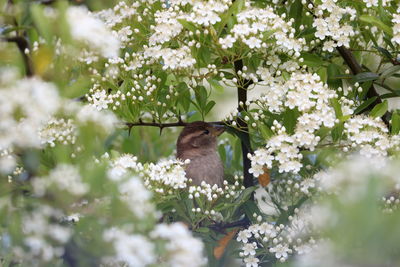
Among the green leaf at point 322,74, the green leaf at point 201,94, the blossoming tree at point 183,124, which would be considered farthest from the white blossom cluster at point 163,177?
the green leaf at point 322,74

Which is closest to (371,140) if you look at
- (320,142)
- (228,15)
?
(320,142)

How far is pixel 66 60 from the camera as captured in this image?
1.77m

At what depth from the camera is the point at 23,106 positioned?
1.60m

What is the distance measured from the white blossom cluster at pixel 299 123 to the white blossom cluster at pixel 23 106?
104 cm

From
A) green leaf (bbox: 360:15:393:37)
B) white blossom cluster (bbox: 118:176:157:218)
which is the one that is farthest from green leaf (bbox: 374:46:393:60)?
white blossom cluster (bbox: 118:176:157:218)

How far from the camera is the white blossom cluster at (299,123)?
2447 mm

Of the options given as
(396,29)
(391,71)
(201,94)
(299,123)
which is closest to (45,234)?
(299,123)

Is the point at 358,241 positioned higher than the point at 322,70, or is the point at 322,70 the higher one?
the point at 322,70

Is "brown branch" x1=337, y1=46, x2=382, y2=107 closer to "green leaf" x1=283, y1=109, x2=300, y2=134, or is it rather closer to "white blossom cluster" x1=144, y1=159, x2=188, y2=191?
"green leaf" x1=283, y1=109, x2=300, y2=134

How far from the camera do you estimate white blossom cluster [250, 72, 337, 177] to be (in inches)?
96.3

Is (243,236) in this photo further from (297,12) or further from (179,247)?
(179,247)

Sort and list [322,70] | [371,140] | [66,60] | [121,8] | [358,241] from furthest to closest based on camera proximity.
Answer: [121,8] → [322,70] → [371,140] → [66,60] → [358,241]

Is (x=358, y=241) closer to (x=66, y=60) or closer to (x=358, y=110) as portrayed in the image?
(x=66, y=60)

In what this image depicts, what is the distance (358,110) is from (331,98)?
12.7 inches
